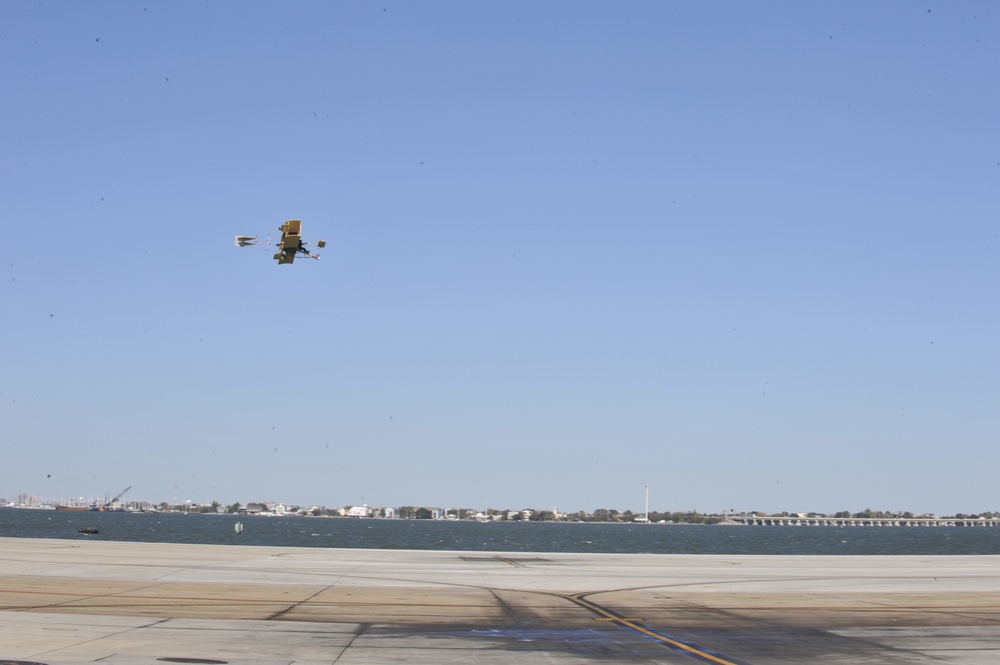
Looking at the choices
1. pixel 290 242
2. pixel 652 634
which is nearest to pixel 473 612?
pixel 652 634

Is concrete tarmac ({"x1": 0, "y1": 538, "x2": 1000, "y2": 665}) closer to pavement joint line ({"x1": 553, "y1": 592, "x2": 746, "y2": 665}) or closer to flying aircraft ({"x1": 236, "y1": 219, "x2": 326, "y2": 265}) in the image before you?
pavement joint line ({"x1": 553, "y1": 592, "x2": 746, "y2": 665})

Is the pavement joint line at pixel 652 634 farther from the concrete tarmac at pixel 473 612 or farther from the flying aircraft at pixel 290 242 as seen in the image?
the flying aircraft at pixel 290 242

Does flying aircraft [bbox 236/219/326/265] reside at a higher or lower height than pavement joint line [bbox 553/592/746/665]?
higher

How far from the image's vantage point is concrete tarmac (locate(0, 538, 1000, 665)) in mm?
20672

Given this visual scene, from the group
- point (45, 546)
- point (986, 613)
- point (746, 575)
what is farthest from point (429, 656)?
point (45, 546)

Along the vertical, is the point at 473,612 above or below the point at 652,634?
below

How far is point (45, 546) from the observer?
190ft

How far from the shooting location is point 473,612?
95.7 ft

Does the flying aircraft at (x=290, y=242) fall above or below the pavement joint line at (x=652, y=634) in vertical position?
above

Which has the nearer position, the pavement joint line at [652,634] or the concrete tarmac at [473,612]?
the pavement joint line at [652,634]

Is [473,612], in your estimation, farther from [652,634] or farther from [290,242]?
[290,242]

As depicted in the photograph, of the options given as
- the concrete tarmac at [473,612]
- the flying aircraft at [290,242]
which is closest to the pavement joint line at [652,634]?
the concrete tarmac at [473,612]

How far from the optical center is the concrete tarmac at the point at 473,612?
2067cm

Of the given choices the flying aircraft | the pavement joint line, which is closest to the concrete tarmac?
the pavement joint line
